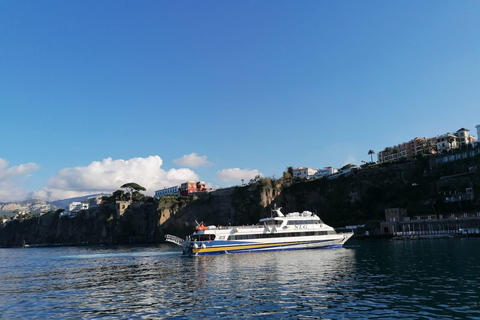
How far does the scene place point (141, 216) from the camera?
153 metres

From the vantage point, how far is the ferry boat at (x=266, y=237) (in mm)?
55406

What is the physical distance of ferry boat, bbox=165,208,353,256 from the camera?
182 feet

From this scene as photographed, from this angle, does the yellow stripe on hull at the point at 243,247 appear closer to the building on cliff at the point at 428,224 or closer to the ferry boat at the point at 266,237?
the ferry boat at the point at 266,237

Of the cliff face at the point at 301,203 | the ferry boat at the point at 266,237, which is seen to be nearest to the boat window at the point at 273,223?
the ferry boat at the point at 266,237

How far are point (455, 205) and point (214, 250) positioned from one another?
228 ft

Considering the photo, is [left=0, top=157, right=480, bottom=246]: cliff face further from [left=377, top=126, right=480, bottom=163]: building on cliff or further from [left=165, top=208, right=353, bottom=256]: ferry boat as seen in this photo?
[left=165, top=208, right=353, bottom=256]: ferry boat

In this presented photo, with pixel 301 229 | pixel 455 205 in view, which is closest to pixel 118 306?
pixel 301 229

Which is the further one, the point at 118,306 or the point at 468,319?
the point at 118,306

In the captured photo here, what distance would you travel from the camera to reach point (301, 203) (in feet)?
415

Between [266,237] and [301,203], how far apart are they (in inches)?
2770

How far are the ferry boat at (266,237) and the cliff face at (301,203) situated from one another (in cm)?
4309

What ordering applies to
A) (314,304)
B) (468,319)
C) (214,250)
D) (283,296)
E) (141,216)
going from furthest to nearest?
(141,216)
(214,250)
(283,296)
(314,304)
(468,319)

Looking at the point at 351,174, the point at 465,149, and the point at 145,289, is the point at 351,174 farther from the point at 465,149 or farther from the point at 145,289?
the point at 145,289

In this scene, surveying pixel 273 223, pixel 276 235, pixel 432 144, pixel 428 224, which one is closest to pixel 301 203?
pixel 428 224
